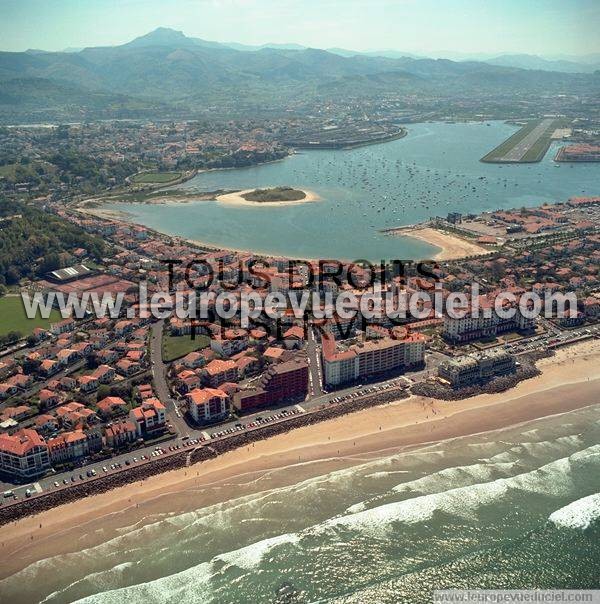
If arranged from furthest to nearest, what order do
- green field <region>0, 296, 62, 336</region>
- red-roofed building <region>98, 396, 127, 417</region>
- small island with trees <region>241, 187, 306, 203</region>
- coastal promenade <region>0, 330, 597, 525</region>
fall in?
small island with trees <region>241, 187, 306, 203</region> < green field <region>0, 296, 62, 336</region> < red-roofed building <region>98, 396, 127, 417</region> < coastal promenade <region>0, 330, 597, 525</region>

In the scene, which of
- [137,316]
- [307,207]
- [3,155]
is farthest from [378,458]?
[3,155]

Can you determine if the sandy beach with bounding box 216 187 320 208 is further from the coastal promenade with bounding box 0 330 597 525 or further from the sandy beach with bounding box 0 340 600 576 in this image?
the sandy beach with bounding box 0 340 600 576

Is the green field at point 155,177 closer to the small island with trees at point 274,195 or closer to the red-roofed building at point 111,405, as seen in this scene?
the small island with trees at point 274,195

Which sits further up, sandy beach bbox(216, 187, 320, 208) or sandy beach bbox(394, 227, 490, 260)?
sandy beach bbox(216, 187, 320, 208)

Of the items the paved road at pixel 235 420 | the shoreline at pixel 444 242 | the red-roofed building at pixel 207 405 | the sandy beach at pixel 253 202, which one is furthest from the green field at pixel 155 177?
the red-roofed building at pixel 207 405

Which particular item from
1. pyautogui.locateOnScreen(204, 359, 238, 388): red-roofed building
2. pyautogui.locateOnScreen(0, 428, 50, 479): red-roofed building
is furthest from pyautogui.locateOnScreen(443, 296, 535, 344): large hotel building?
pyautogui.locateOnScreen(0, 428, 50, 479): red-roofed building

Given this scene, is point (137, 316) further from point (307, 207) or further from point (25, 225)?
point (307, 207)
